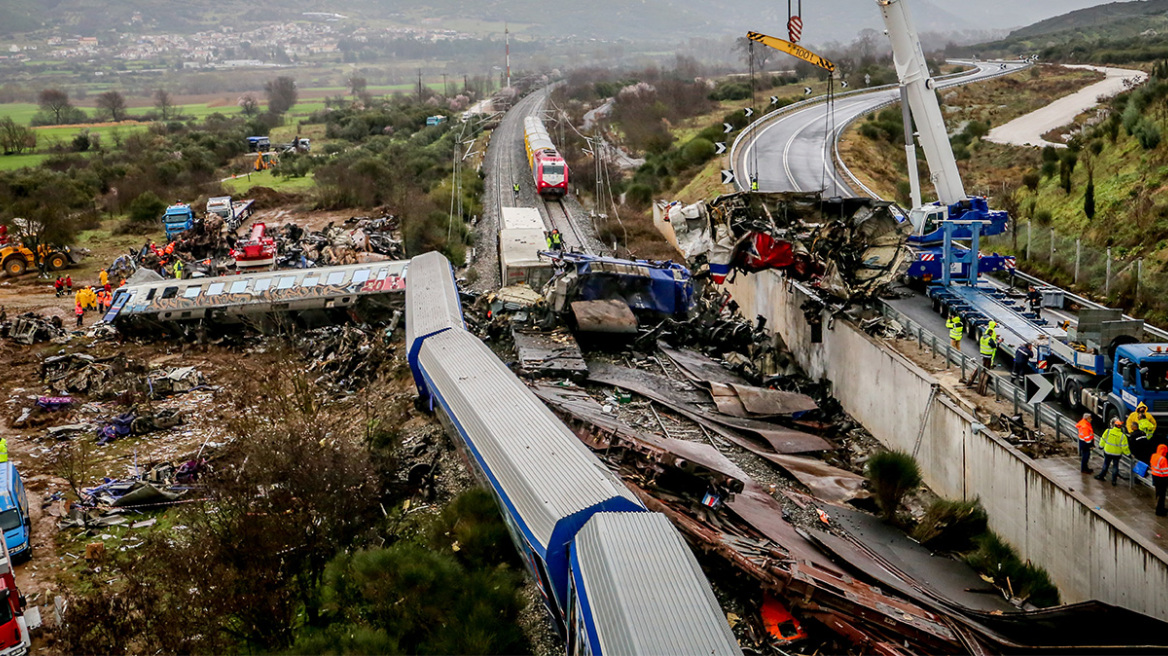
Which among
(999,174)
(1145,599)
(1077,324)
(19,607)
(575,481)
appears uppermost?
Answer: (999,174)

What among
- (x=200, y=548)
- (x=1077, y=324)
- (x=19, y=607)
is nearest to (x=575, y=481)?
(x=200, y=548)

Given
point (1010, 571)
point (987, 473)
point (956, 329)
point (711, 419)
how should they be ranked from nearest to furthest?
point (1010, 571) → point (987, 473) → point (711, 419) → point (956, 329)

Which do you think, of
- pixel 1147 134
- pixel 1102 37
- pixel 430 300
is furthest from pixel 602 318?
pixel 1102 37

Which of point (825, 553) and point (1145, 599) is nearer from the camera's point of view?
point (1145, 599)

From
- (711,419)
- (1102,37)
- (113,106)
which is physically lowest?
(711,419)

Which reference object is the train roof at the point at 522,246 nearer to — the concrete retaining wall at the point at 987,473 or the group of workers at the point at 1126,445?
the concrete retaining wall at the point at 987,473

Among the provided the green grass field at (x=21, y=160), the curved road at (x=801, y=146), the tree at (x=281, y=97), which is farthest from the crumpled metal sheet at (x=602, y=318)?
the tree at (x=281, y=97)

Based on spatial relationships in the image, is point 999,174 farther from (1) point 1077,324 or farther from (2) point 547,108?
(2) point 547,108

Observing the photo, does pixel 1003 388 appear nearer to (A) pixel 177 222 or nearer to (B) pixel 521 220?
(B) pixel 521 220
